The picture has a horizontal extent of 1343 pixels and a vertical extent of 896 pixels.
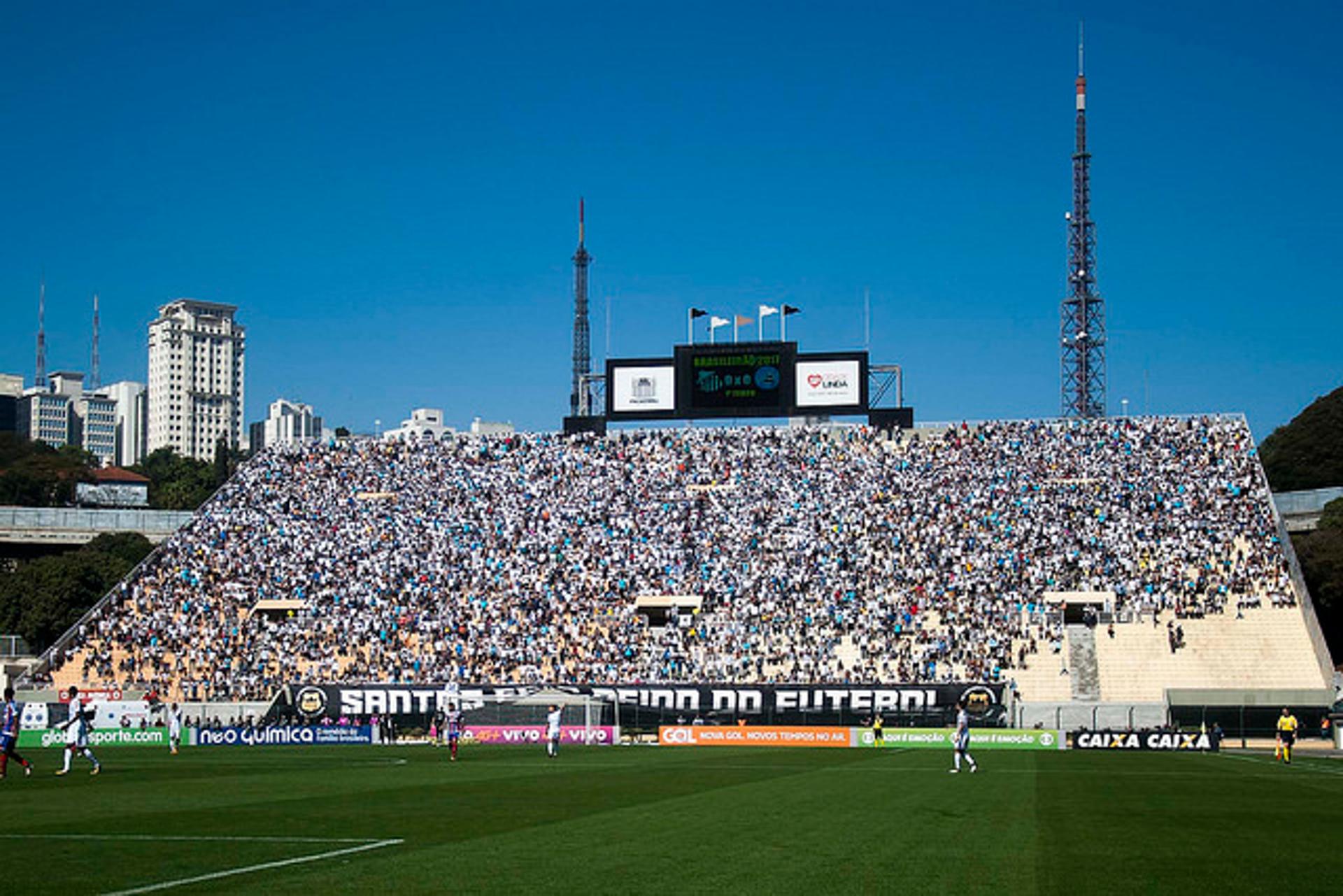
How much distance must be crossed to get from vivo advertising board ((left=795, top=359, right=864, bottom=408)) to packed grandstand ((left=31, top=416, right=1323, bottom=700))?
3300 millimetres

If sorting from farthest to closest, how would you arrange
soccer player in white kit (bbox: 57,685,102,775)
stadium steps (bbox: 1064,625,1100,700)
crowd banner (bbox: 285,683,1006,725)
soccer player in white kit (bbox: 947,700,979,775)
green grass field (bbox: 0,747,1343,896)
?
stadium steps (bbox: 1064,625,1100,700), crowd banner (bbox: 285,683,1006,725), soccer player in white kit (bbox: 57,685,102,775), soccer player in white kit (bbox: 947,700,979,775), green grass field (bbox: 0,747,1343,896)

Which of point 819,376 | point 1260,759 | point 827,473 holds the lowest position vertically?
point 1260,759

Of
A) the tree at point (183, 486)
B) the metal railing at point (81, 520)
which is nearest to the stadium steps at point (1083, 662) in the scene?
the metal railing at point (81, 520)

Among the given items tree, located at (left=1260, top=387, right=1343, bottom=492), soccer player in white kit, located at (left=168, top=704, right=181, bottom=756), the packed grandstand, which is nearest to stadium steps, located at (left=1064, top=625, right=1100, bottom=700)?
the packed grandstand

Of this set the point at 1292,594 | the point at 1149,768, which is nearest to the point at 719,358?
the point at 1292,594

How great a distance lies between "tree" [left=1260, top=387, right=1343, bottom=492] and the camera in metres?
99.6

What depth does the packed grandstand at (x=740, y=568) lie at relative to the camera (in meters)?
62.6

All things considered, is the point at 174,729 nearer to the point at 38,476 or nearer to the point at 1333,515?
the point at 1333,515

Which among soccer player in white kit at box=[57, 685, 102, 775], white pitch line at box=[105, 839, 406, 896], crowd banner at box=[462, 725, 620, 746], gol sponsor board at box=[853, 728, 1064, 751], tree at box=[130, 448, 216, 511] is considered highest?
tree at box=[130, 448, 216, 511]

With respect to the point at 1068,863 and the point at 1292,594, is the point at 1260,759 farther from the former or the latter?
the point at 1068,863

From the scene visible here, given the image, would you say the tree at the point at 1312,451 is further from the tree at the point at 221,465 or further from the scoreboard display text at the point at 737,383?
the tree at the point at 221,465

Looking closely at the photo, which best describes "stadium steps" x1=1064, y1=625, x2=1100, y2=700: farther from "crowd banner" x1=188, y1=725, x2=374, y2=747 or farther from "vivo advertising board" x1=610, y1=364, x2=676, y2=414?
"crowd banner" x1=188, y1=725, x2=374, y2=747

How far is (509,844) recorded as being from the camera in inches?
753

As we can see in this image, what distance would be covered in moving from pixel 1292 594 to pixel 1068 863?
4980 centimetres
